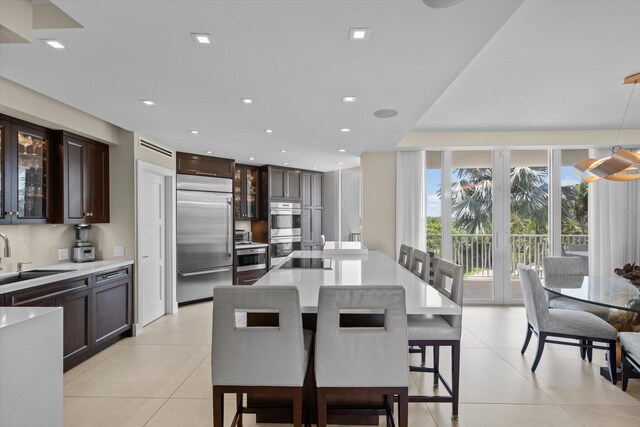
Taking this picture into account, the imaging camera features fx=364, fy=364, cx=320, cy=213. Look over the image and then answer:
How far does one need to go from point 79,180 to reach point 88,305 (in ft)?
4.29

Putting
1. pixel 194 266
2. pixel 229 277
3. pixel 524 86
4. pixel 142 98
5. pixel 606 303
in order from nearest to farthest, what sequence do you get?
1. pixel 606 303
2. pixel 142 98
3. pixel 524 86
4. pixel 194 266
5. pixel 229 277

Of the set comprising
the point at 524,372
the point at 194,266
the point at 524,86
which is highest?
the point at 524,86

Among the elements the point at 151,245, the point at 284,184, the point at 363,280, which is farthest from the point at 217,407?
the point at 284,184

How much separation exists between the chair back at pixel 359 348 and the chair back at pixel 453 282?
1.92 ft

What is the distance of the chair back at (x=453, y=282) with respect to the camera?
2366mm

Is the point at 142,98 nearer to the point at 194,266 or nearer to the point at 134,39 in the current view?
the point at 134,39

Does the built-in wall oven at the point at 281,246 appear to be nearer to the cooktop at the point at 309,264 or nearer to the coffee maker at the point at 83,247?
the cooktop at the point at 309,264

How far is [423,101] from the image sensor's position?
3.12 m

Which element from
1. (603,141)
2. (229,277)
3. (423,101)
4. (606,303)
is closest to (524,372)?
(606,303)

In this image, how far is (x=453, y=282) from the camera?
8.30 feet

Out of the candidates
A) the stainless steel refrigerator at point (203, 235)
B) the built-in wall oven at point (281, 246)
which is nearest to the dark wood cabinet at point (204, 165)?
the stainless steel refrigerator at point (203, 235)

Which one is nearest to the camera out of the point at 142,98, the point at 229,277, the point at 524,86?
the point at 142,98

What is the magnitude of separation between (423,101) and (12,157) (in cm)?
355

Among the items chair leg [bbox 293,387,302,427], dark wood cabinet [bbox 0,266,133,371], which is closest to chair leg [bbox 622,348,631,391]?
chair leg [bbox 293,387,302,427]
